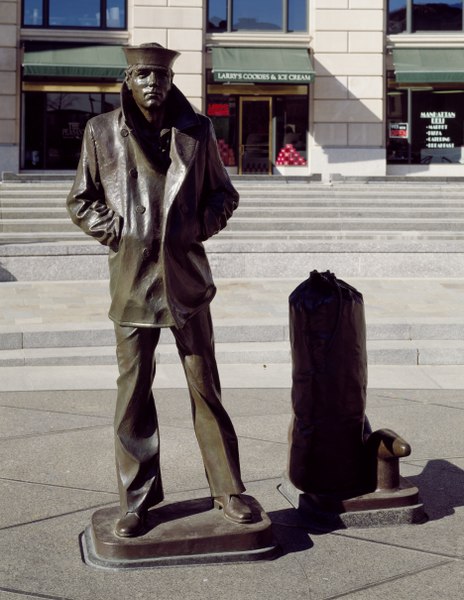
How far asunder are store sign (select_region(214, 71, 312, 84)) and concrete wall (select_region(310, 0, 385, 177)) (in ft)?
3.14

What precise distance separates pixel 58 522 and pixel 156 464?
0.70 meters

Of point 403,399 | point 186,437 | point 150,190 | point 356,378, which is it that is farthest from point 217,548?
point 403,399

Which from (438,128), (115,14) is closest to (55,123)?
(115,14)

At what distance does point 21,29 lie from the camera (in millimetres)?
28984

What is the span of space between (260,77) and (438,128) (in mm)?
5739

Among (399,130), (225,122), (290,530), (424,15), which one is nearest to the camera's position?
(290,530)

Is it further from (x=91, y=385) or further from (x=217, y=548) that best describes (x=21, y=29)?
(x=217, y=548)

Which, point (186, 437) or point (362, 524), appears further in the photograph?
point (186, 437)

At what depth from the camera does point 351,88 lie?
29578mm

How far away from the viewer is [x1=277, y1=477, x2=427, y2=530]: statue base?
502 centimetres

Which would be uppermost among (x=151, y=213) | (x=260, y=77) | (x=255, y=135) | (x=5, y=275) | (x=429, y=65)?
(x=429, y=65)

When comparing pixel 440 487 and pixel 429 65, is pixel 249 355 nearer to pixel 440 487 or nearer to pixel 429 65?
pixel 440 487

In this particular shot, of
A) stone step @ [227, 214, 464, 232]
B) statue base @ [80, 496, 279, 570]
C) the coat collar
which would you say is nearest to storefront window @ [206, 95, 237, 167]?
stone step @ [227, 214, 464, 232]

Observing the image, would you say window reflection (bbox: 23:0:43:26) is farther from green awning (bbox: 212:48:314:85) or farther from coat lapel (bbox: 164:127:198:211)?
coat lapel (bbox: 164:127:198:211)
